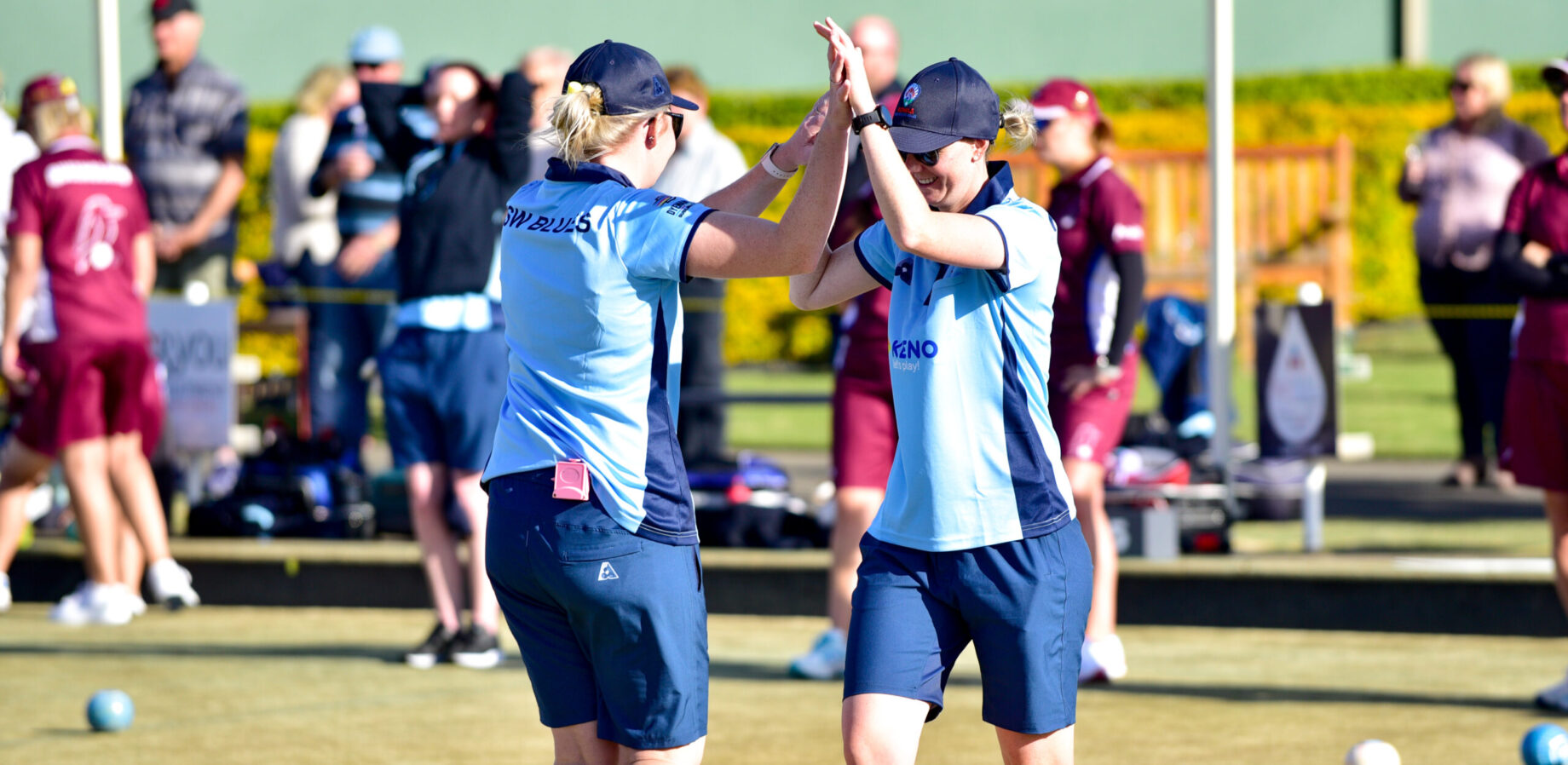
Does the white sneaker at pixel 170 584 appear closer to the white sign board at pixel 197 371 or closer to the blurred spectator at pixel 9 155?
the white sign board at pixel 197 371

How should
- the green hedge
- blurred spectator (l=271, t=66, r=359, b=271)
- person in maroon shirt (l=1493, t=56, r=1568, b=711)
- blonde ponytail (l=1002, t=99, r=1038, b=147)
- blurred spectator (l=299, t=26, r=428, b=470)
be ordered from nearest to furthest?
1. blonde ponytail (l=1002, t=99, r=1038, b=147)
2. person in maroon shirt (l=1493, t=56, r=1568, b=711)
3. blurred spectator (l=299, t=26, r=428, b=470)
4. blurred spectator (l=271, t=66, r=359, b=271)
5. the green hedge

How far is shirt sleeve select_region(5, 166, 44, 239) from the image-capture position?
758 centimetres

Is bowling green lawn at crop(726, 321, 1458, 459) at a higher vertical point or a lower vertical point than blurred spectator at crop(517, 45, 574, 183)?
→ lower

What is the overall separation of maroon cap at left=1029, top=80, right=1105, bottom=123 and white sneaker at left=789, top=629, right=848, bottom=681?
1.86 meters

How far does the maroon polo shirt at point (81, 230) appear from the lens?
761 cm

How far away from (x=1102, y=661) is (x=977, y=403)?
2853 millimetres

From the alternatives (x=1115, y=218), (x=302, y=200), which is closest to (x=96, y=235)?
(x=302, y=200)

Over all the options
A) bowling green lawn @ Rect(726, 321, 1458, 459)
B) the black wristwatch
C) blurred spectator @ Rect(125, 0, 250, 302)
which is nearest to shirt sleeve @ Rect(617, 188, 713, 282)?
the black wristwatch

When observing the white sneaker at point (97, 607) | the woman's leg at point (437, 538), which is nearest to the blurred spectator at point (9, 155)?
the white sneaker at point (97, 607)

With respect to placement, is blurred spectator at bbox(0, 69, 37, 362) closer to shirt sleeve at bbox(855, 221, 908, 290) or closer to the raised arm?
shirt sleeve at bbox(855, 221, 908, 290)

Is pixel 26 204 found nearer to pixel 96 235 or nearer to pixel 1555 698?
pixel 96 235

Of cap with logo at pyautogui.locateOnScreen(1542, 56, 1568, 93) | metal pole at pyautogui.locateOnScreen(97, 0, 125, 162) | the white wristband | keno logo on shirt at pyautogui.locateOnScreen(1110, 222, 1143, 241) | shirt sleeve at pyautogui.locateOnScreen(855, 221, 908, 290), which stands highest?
metal pole at pyautogui.locateOnScreen(97, 0, 125, 162)

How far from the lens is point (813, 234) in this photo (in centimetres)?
344

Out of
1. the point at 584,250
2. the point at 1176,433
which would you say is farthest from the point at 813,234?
the point at 1176,433
